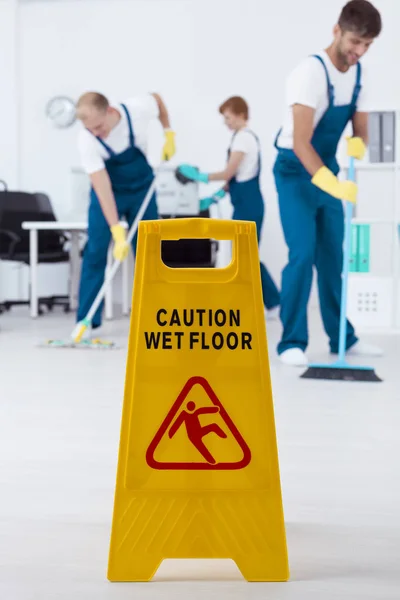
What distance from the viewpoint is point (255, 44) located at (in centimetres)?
541

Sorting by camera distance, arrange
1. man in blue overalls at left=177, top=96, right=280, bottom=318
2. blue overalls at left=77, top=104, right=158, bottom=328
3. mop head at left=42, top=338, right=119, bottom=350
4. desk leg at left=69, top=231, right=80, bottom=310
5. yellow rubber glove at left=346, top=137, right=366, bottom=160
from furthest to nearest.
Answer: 1. desk leg at left=69, top=231, right=80, bottom=310
2. man in blue overalls at left=177, top=96, right=280, bottom=318
3. blue overalls at left=77, top=104, right=158, bottom=328
4. mop head at left=42, top=338, right=119, bottom=350
5. yellow rubber glove at left=346, top=137, right=366, bottom=160

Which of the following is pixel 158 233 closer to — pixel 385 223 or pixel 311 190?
pixel 311 190

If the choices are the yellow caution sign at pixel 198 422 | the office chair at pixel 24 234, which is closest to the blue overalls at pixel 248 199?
the office chair at pixel 24 234

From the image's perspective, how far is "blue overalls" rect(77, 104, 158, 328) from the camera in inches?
133

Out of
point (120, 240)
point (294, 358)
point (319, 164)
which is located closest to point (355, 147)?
point (319, 164)

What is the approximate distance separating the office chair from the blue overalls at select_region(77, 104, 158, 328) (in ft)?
4.51

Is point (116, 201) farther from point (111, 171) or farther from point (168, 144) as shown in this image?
point (168, 144)

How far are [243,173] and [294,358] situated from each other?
1.83 meters

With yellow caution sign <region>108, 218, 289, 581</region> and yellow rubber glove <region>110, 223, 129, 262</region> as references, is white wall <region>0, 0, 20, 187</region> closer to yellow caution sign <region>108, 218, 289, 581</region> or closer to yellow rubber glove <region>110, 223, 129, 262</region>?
yellow rubber glove <region>110, 223, 129, 262</region>

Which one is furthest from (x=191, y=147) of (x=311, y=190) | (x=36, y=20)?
(x=311, y=190)

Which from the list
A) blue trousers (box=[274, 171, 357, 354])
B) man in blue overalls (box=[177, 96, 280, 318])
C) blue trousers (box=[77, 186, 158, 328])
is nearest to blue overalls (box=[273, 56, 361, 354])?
blue trousers (box=[274, 171, 357, 354])

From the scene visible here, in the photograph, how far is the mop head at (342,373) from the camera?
233 cm

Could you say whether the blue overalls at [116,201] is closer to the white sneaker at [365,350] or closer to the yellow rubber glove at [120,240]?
the yellow rubber glove at [120,240]

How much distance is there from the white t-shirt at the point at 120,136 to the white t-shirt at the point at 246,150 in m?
0.83
